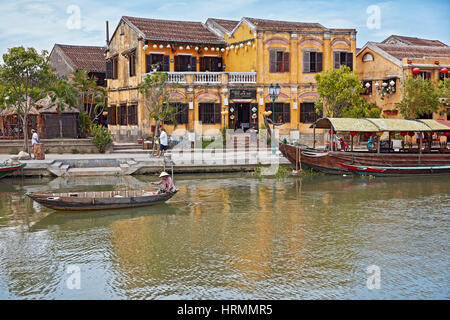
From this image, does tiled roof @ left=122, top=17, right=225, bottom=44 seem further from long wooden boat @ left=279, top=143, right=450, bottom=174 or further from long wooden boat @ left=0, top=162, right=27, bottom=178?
long wooden boat @ left=0, top=162, right=27, bottom=178

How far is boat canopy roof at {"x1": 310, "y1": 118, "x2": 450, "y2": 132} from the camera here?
26258mm

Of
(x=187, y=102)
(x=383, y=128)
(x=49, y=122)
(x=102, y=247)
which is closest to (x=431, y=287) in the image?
(x=102, y=247)

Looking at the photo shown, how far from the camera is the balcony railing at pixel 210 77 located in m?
34.0

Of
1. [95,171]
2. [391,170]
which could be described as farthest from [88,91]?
[391,170]

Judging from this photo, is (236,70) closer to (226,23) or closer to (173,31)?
(226,23)

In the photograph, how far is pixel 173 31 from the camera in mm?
36781

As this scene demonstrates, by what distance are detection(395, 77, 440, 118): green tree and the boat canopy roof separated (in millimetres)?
6157

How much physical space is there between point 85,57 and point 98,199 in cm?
2988

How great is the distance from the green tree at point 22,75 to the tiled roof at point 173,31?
8.54 meters

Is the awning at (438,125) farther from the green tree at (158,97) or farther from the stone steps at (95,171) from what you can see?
the stone steps at (95,171)

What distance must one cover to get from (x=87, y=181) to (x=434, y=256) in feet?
53.6

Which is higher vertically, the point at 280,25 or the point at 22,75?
the point at 280,25

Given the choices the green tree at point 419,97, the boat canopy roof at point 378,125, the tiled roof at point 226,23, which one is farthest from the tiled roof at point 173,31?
the green tree at point 419,97

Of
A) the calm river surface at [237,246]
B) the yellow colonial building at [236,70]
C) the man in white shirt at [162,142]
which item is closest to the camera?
the calm river surface at [237,246]
